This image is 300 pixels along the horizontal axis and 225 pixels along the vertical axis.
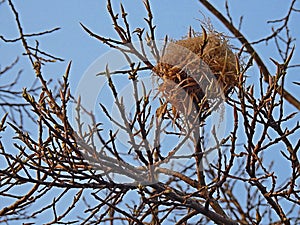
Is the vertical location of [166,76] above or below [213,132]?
above

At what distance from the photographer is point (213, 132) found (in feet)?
5.93

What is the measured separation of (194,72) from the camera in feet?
6.46

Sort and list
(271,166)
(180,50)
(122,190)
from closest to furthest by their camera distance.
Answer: (122,190) → (180,50) → (271,166)

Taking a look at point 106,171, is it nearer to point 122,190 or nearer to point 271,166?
point 122,190

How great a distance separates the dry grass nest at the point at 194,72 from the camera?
1967mm

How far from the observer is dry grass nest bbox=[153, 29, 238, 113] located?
6.45ft

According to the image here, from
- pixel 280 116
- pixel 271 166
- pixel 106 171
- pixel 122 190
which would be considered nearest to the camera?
pixel 106 171

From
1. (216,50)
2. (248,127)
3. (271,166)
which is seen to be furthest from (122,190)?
(271,166)

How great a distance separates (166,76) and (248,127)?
35 centimetres

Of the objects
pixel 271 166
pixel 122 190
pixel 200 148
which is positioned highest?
pixel 271 166

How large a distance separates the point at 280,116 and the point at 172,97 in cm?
48

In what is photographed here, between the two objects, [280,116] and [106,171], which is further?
[280,116]

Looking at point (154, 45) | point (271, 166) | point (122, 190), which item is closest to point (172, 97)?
point (154, 45)

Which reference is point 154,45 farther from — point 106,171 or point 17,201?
point 17,201
